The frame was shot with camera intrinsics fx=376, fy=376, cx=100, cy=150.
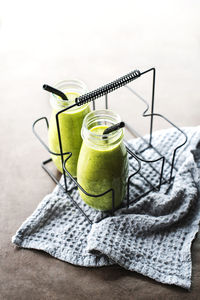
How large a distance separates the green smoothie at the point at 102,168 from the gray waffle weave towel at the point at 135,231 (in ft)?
0.16

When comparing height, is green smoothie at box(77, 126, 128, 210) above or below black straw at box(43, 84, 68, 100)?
below

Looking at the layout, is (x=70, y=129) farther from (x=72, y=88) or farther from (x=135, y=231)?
(x=135, y=231)

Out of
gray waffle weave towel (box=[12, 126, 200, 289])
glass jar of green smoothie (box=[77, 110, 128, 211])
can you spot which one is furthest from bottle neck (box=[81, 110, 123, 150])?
gray waffle weave towel (box=[12, 126, 200, 289])

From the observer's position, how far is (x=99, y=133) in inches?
22.7

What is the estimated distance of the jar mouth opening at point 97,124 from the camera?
1.77 feet

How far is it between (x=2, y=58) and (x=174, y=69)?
46 centimetres

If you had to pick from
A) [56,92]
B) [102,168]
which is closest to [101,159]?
[102,168]

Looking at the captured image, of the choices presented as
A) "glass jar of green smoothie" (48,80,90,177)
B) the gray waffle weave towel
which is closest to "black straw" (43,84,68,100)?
"glass jar of green smoothie" (48,80,90,177)

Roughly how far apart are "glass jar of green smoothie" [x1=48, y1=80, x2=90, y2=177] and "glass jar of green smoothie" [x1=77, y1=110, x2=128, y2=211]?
0.04 metres

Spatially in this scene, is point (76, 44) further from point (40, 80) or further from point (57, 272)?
point (57, 272)

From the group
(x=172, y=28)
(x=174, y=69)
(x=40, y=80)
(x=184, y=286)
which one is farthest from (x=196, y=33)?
(x=184, y=286)

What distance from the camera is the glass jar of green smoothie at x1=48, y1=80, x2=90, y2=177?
1.96 feet

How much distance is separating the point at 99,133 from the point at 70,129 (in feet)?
0.20

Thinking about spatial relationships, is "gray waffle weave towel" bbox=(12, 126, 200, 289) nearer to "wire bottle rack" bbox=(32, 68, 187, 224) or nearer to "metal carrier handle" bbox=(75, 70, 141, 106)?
"wire bottle rack" bbox=(32, 68, 187, 224)
